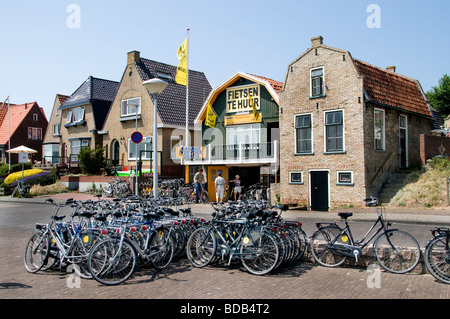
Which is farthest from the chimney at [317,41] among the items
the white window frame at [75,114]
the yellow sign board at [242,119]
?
the white window frame at [75,114]

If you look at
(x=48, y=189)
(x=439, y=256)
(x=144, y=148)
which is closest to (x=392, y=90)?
(x=439, y=256)

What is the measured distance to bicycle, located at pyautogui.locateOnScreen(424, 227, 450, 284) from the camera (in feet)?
20.3

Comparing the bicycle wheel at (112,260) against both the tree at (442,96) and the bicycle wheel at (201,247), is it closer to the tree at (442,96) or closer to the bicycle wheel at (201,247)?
the bicycle wheel at (201,247)

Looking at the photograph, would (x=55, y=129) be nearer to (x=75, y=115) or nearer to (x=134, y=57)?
(x=75, y=115)

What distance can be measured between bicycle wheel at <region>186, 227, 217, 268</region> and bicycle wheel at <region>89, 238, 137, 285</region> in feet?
4.56

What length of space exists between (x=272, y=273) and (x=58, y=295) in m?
3.42

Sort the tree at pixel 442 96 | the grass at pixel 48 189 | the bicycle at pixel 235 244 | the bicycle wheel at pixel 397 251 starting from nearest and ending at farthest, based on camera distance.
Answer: the bicycle wheel at pixel 397 251
the bicycle at pixel 235 244
the grass at pixel 48 189
the tree at pixel 442 96

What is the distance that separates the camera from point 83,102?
33781 millimetres

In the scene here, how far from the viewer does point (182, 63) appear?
24.2 m

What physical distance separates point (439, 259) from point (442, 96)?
4127 centimetres

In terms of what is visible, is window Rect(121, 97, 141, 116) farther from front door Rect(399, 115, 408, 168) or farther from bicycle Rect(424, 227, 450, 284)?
bicycle Rect(424, 227, 450, 284)

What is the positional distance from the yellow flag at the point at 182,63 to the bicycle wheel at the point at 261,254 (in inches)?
719

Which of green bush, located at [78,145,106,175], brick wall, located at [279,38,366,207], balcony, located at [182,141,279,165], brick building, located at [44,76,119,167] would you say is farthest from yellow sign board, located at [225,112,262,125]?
brick building, located at [44,76,119,167]

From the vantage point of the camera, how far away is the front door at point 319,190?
18.2m
